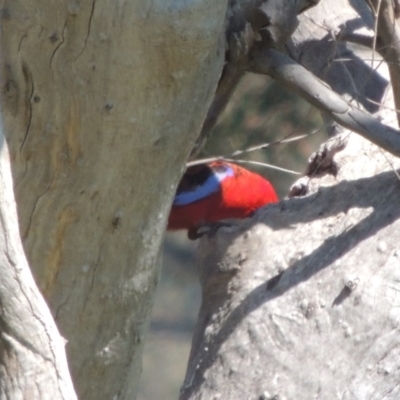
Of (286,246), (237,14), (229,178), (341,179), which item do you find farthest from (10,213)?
(229,178)

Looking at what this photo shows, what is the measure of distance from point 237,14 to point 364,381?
96 centimetres

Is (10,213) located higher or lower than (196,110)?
lower

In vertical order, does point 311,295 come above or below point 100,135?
below

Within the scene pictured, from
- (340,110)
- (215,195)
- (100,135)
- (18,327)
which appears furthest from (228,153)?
(18,327)

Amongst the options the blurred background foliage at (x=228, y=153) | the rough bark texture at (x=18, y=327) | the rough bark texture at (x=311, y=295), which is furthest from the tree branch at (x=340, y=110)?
the rough bark texture at (x=18, y=327)

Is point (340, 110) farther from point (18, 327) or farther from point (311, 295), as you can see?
point (18, 327)

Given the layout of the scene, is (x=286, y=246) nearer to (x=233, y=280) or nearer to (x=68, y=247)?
(x=233, y=280)

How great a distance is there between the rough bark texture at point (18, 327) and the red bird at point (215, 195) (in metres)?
2.11

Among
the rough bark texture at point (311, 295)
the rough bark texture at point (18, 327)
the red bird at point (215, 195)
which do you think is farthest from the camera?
the red bird at point (215, 195)

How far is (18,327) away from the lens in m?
1.40

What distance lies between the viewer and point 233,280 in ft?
8.18

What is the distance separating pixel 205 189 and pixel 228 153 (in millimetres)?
688

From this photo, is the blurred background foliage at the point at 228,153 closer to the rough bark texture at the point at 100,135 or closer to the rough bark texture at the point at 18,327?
the rough bark texture at the point at 100,135

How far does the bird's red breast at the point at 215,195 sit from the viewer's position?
3.60 metres
